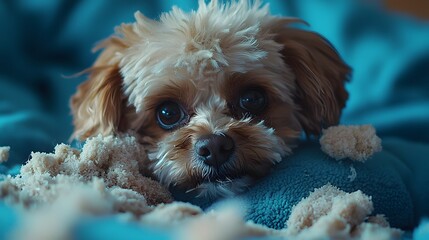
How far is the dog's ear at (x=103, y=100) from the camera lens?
1.63m

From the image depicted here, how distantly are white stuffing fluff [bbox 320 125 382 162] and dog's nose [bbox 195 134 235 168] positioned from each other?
0.86ft

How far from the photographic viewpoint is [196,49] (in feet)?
5.00

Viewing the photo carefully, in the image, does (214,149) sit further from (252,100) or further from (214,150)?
(252,100)

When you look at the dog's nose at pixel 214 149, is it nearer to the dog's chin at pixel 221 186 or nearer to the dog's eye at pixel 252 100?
the dog's chin at pixel 221 186

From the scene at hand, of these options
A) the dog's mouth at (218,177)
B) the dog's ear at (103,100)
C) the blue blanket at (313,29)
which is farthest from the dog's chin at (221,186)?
the dog's ear at (103,100)

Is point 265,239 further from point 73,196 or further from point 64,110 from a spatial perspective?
point 64,110

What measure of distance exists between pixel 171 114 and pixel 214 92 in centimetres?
15

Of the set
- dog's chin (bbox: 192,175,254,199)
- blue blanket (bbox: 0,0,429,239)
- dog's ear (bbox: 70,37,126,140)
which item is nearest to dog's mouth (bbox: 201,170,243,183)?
dog's chin (bbox: 192,175,254,199)

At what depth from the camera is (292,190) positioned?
133cm

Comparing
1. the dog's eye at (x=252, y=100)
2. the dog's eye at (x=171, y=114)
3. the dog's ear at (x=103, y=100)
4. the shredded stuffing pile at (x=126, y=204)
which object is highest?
the dog's ear at (x=103, y=100)

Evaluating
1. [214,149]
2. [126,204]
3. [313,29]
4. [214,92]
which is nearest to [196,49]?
[214,92]

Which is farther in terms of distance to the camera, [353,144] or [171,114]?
[171,114]

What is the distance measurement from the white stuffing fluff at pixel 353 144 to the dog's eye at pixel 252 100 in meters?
0.25

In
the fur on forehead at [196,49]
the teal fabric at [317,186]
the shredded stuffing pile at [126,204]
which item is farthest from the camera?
the fur on forehead at [196,49]
